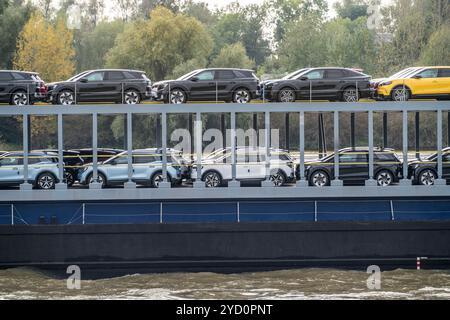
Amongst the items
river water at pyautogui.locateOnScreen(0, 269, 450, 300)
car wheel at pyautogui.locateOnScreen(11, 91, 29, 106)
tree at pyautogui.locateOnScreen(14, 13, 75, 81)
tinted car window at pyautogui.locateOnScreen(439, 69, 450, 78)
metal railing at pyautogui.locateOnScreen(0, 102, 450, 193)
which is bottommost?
river water at pyautogui.locateOnScreen(0, 269, 450, 300)

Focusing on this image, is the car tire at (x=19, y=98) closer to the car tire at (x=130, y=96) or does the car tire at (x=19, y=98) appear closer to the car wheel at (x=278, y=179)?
the car tire at (x=130, y=96)

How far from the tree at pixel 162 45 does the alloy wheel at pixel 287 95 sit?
1068 inches

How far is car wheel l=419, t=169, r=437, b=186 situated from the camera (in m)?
29.5

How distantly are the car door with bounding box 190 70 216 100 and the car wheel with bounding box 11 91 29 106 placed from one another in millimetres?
4897

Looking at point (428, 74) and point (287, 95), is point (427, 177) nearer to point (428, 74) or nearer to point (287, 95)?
point (428, 74)

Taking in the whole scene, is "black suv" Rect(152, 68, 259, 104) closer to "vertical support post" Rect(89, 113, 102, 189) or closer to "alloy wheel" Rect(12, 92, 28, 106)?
"vertical support post" Rect(89, 113, 102, 189)

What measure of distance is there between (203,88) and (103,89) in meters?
2.96

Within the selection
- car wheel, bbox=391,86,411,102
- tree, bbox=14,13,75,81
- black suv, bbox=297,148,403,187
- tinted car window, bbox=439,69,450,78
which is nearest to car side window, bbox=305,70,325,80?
car wheel, bbox=391,86,411,102

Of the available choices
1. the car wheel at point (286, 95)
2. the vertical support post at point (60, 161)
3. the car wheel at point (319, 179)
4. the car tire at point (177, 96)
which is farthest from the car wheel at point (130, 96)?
the car wheel at point (319, 179)

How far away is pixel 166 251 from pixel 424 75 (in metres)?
9.73

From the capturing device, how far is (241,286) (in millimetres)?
26547

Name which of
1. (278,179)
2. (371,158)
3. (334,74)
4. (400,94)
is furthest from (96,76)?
(400,94)

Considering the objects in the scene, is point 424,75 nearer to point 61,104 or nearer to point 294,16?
point 61,104
